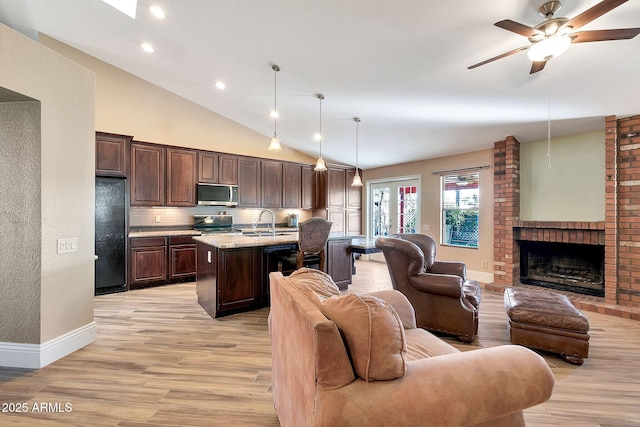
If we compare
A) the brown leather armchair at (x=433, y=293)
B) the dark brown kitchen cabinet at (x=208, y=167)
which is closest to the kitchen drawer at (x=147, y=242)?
the dark brown kitchen cabinet at (x=208, y=167)

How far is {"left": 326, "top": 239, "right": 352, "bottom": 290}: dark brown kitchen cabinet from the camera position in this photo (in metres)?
4.34

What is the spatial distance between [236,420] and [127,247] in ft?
12.5

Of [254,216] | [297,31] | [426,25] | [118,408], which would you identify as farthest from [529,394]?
[254,216]

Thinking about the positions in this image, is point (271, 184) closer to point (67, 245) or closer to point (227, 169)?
point (227, 169)

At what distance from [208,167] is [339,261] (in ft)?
10.4

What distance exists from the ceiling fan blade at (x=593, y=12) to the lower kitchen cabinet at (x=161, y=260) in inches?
212

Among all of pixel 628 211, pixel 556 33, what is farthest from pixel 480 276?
pixel 556 33

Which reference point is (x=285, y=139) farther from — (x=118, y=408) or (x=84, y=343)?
(x=118, y=408)

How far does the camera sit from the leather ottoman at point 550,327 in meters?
2.39

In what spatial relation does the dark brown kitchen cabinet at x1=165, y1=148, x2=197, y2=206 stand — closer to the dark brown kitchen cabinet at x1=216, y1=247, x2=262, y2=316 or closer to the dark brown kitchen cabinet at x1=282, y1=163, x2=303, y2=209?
the dark brown kitchen cabinet at x1=282, y1=163, x2=303, y2=209

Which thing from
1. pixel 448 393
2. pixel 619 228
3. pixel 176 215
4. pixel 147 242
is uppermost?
pixel 176 215

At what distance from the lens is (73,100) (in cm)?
265

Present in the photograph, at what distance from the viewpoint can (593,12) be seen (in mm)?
1688

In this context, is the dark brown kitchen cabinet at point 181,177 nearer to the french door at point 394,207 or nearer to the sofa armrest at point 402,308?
the french door at point 394,207
